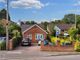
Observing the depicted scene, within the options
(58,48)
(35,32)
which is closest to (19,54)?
(58,48)

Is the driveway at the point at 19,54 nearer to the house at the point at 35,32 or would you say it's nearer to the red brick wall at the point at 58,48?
the red brick wall at the point at 58,48

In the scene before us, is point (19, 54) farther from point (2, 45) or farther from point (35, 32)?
point (35, 32)

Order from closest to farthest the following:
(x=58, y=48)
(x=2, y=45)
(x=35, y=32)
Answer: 1. (x=58, y=48)
2. (x=2, y=45)
3. (x=35, y=32)

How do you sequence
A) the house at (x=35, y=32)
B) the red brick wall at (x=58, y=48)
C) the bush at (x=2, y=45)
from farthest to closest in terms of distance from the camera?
the house at (x=35, y=32)
the bush at (x=2, y=45)
the red brick wall at (x=58, y=48)

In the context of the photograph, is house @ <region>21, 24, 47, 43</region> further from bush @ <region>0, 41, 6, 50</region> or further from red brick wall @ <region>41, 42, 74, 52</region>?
red brick wall @ <region>41, 42, 74, 52</region>

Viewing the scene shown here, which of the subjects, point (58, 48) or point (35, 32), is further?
point (35, 32)

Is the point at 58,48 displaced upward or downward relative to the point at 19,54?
upward

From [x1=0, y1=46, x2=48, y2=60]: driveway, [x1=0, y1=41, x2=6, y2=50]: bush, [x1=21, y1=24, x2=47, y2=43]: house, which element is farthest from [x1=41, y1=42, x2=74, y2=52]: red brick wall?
[x1=21, y1=24, x2=47, y2=43]: house

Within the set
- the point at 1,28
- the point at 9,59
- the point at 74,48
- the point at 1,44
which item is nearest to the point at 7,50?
the point at 1,44

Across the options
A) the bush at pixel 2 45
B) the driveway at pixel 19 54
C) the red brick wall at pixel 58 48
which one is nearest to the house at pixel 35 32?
the bush at pixel 2 45

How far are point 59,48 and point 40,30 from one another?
30.2 meters

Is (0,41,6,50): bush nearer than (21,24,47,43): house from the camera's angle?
Yes

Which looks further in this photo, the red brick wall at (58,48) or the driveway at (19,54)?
the red brick wall at (58,48)

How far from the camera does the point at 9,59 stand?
86.7 feet
